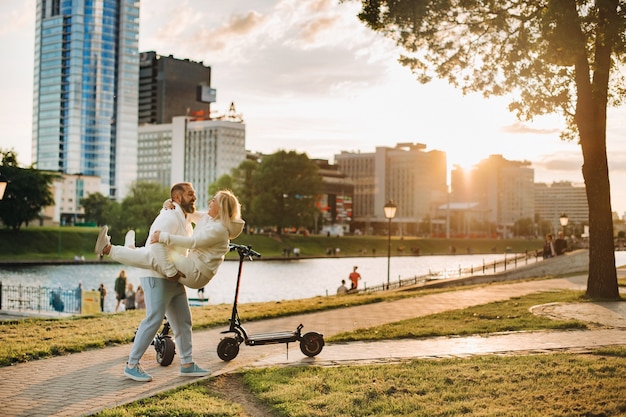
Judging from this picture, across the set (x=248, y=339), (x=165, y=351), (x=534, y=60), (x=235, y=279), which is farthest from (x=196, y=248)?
(x=235, y=279)

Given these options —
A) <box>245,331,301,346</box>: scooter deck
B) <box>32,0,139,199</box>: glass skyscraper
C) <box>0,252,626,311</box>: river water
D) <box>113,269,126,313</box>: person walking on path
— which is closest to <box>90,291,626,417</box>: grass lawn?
<box>245,331,301,346</box>: scooter deck

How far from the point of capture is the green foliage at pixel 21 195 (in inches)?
3159

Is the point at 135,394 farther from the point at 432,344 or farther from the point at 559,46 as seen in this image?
the point at 559,46

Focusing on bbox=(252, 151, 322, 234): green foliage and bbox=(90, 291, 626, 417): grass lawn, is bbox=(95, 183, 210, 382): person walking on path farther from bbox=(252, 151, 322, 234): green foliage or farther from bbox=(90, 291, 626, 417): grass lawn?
bbox=(252, 151, 322, 234): green foliage

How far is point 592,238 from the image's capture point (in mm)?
18656

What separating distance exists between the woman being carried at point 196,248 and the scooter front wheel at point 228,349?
168 cm

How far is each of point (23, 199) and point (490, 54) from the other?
239 ft

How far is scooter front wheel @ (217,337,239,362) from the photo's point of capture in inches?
372

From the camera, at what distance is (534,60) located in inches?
709

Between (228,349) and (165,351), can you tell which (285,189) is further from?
(165,351)

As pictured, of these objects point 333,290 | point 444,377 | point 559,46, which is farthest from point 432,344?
point 333,290

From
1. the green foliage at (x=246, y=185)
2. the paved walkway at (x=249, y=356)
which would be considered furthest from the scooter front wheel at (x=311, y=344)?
the green foliage at (x=246, y=185)

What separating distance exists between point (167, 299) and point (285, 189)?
96631mm

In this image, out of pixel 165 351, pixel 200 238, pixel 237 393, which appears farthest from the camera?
pixel 165 351
